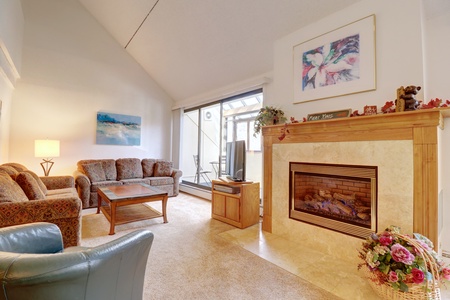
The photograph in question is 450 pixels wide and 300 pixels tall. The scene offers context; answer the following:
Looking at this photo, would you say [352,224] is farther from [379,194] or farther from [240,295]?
[240,295]

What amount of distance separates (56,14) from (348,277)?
22.5 feet

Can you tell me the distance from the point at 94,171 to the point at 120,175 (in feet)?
1.94

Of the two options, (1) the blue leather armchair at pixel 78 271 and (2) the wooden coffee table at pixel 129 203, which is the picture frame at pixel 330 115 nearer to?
(1) the blue leather armchair at pixel 78 271

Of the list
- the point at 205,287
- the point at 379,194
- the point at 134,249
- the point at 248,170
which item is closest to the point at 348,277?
the point at 379,194

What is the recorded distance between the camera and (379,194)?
209 cm

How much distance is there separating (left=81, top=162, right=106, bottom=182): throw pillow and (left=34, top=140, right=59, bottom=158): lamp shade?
0.63 meters

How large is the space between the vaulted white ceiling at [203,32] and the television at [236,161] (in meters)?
1.46

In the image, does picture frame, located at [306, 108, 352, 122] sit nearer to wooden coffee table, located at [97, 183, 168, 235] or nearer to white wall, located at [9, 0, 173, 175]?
wooden coffee table, located at [97, 183, 168, 235]

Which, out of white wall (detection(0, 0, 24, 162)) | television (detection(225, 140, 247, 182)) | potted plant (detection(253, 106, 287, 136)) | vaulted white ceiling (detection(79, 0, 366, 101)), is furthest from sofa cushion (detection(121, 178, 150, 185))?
potted plant (detection(253, 106, 287, 136))

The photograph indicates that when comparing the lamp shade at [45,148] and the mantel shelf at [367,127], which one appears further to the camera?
the lamp shade at [45,148]

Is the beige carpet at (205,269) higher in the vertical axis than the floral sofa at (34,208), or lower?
lower

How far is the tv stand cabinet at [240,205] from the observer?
3154 mm

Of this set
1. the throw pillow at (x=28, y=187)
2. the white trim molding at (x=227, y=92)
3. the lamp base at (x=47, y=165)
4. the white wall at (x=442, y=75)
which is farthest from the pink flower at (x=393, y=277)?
the lamp base at (x=47, y=165)

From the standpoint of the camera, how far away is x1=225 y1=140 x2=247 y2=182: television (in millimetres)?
3334
